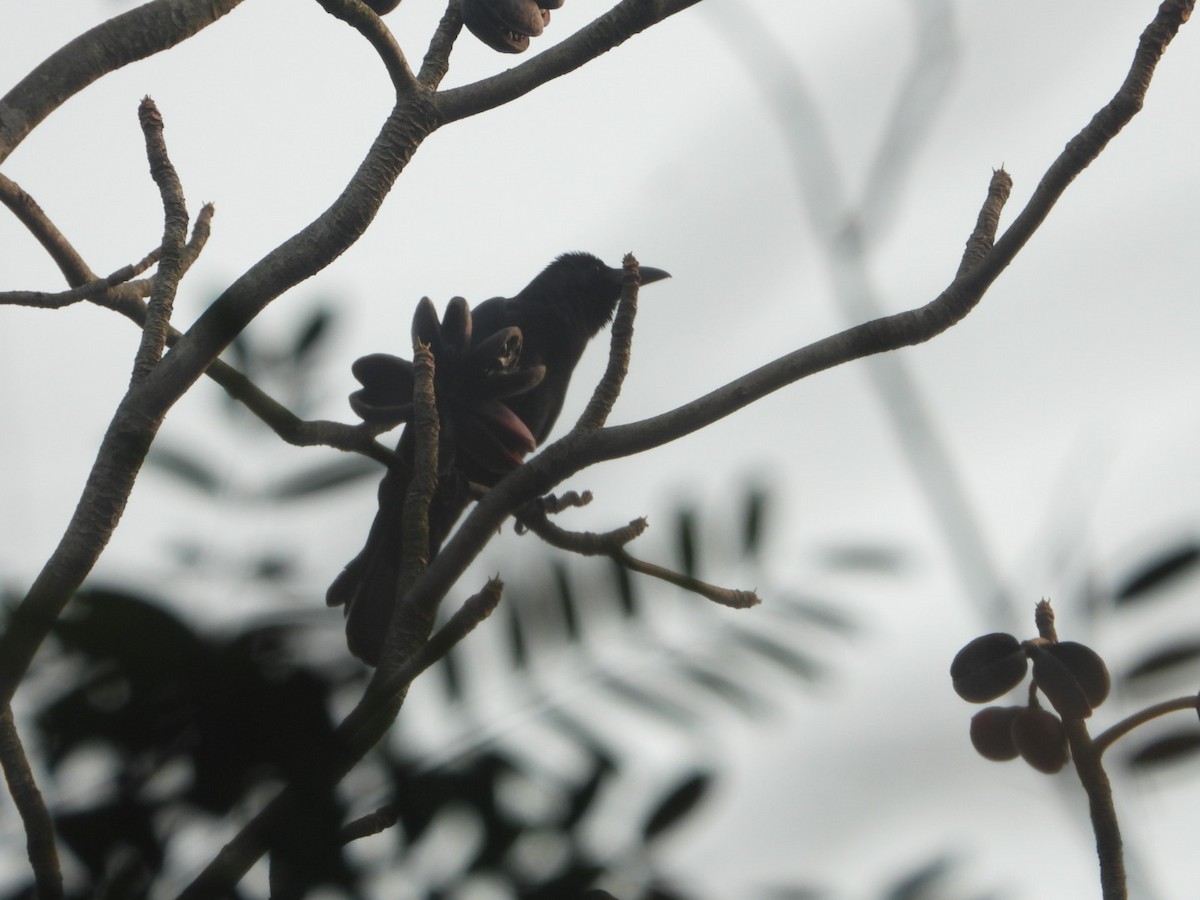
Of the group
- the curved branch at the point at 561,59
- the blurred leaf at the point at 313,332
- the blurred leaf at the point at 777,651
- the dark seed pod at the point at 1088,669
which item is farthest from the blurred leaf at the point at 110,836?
the curved branch at the point at 561,59

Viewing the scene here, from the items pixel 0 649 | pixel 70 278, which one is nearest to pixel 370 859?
pixel 0 649

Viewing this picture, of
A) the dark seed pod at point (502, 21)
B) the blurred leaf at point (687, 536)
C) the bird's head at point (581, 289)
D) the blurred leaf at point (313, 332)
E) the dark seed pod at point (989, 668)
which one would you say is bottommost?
the dark seed pod at point (989, 668)

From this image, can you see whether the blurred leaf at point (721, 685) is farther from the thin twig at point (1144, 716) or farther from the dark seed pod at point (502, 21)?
the dark seed pod at point (502, 21)

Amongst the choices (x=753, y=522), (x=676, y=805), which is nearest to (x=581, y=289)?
(x=753, y=522)

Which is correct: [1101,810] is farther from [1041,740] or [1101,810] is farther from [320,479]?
[320,479]

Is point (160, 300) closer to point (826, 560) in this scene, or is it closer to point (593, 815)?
point (826, 560)
